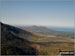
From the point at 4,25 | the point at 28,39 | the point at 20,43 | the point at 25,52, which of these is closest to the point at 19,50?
the point at 25,52

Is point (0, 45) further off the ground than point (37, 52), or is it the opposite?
point (0, 45)

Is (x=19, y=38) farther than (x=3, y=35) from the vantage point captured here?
Yes

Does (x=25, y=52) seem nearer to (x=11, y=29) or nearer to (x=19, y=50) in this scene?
(x=19, y=50)

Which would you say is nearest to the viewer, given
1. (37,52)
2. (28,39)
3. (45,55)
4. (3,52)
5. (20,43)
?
(3,52)

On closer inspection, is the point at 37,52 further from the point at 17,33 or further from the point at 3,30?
the point at 3,30

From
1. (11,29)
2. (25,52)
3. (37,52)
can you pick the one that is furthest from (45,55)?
(11,29)

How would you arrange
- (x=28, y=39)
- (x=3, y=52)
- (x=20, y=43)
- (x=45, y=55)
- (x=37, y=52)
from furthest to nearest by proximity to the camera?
1. (x=28, y=39)
2. (x=20, y=43)
3. (x=37, y=52)
4. (x=45, y=55)
5. (x=3, y=52)

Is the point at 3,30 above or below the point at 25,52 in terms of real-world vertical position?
above

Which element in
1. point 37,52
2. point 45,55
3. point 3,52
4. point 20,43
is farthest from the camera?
point 20,43

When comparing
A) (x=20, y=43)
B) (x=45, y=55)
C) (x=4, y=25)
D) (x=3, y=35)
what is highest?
(x=4, y=25)
